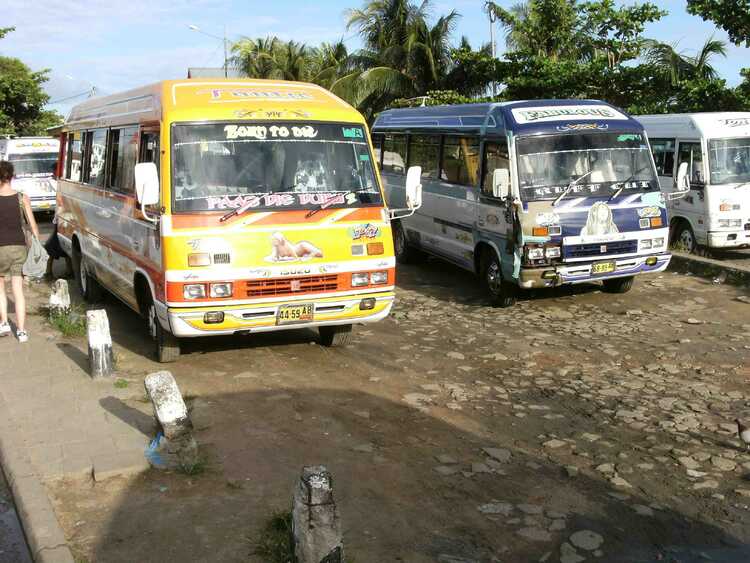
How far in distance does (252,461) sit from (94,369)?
2572 mm

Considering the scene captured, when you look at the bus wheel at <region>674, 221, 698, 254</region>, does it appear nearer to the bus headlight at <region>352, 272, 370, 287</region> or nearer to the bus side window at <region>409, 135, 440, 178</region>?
the bus side window at <region>409, 135, 440, 178</region>

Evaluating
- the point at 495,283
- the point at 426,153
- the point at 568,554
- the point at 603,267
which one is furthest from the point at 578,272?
the point at 568,554

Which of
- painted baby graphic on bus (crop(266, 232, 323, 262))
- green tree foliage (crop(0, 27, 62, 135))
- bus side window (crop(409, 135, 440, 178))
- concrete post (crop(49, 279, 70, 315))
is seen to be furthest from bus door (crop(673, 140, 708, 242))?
green tree foliage (crop(0, 27, 62, 135))

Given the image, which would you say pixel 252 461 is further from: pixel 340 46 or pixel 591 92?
pixel 340 46

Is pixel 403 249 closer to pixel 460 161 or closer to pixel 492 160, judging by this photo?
pixel 460 161

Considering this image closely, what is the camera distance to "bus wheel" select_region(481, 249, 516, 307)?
10656mm

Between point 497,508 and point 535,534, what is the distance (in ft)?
1.23

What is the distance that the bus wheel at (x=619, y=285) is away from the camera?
11305mm

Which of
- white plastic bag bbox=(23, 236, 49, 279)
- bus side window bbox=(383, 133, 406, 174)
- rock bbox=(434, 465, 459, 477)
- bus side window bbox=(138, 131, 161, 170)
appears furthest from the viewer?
bus side window bbox=(383, 133, 406, 174)

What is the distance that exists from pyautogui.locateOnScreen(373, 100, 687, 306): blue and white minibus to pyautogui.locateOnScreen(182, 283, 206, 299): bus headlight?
4.24 meters

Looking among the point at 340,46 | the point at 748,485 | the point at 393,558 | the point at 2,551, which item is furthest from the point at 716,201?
the point at 340,46

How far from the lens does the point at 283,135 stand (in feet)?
25.6

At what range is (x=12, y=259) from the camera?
8859 mm

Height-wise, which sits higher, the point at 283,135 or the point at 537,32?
the point at 537,32
